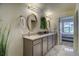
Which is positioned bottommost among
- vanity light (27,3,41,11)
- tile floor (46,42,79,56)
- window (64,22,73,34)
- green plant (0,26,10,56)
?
tile floor (46,42,79,56)

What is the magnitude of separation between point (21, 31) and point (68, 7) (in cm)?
87

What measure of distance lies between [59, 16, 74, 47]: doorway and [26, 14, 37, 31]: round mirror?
0.44 m

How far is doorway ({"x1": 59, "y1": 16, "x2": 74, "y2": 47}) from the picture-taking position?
179cm

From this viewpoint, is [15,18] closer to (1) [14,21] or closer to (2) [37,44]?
(1) [14,21]

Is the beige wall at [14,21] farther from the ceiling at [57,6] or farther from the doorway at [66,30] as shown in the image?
the doorway at [66,30]

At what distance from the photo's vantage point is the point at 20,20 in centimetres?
180

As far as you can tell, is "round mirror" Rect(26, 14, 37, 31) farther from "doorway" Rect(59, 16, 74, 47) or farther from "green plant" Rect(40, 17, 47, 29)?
"doorway" Rect(59, 16, 74, 47)

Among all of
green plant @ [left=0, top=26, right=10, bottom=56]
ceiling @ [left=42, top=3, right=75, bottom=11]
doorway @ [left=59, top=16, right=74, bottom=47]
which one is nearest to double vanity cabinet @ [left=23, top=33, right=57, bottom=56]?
doorway @ [left=59, top=16, right=74, bottom=47]

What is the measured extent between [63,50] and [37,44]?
17.6 inches

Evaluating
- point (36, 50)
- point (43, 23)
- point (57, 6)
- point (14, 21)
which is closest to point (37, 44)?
point (36, 50)

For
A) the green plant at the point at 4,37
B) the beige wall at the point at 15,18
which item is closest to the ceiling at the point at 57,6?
the beige wall at the point at 15,18

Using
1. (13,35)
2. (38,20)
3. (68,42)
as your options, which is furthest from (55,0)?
(13,35)

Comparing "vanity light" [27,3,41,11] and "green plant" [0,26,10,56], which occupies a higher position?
"vanity light" [27,3,41,11]

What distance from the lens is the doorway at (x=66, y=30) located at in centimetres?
179
